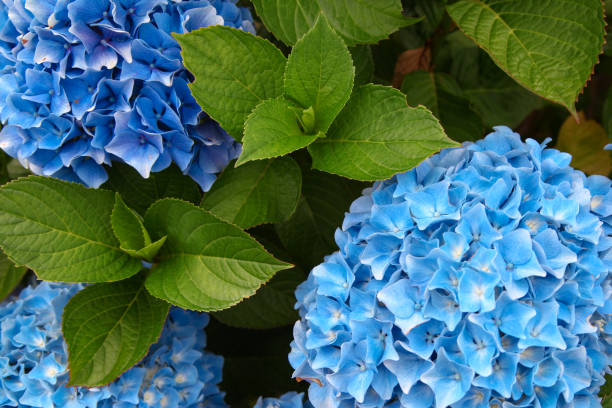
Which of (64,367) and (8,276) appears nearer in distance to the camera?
(64,367)

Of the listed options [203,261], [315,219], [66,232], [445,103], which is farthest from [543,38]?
[66,232]

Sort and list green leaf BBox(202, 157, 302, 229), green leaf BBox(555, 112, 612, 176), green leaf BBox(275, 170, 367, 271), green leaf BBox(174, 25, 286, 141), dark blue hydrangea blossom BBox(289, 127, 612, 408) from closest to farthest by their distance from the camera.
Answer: dark blue hydrangea blossom BBox(289, 127, 612, 408) < green leaf BBox(174, 25, 286, 141) < green leaf BBox(202, 157, 302, 229) < green leaf BBox(275, 170, 367, 271) < green leaf BBox(555, 112, 612, 176)

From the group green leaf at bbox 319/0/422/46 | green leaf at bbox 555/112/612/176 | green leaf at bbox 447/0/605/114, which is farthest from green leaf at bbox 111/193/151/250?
green leaf at bbox 555/112/612/176

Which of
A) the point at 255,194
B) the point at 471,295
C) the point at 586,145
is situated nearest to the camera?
the point at 471,295

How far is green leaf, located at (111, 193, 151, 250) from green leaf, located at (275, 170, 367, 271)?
0.77 ft

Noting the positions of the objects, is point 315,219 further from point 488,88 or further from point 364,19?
point 488,88

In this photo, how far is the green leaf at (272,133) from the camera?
83cm

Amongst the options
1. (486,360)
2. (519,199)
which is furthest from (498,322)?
(519,199)

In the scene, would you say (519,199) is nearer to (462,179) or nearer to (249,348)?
(462,179)

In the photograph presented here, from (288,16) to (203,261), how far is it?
385 millimetres

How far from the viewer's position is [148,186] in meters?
1.04

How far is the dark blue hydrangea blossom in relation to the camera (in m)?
0.75

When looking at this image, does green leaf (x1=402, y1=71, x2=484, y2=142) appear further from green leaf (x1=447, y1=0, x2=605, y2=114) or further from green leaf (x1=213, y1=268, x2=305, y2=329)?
green leaf (x1=213, y1=268, x2=305, y2=329)

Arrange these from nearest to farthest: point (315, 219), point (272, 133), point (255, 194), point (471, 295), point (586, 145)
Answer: point (471, 295)
point (272, 133)
point (255, 194)
point (315, 219)
point (586, 145)
